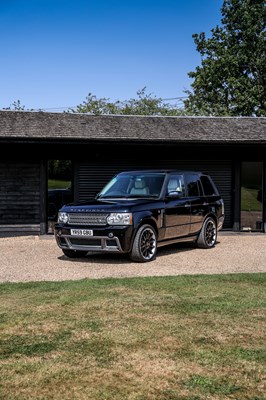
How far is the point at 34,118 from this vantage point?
691 inches

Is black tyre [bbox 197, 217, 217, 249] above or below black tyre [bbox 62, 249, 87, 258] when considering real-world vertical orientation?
above

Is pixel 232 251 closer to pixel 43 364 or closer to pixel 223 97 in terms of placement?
pixel 43 364

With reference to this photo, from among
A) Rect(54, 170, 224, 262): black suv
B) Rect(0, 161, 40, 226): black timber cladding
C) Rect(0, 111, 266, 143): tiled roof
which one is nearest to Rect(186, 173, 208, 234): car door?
Rect(54, 170, 224, 262): black suv

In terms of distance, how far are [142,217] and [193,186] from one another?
2596 millimetres

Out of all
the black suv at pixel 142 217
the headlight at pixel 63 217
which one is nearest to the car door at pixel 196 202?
the black suv at pixel 142 217

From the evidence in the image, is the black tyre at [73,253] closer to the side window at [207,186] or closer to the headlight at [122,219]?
the headlight at [122,219]

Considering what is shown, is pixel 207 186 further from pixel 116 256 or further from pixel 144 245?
pixel 144 245

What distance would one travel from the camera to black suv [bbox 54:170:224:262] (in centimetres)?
984

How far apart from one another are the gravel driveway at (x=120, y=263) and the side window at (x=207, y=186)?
135 centimetres

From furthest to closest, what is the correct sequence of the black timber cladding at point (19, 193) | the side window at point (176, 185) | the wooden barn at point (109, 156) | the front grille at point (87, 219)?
the black timber cladding at point (19, 193) → the wooden barn at point (109, 156) → the side window at point (176, 185) → the front grille at point (87, 219)

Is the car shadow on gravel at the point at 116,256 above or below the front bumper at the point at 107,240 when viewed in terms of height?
below

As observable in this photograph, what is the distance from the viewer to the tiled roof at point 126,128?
15.6 metres

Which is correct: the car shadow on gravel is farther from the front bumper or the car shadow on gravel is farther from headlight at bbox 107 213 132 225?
headlight at bbox 107 213 132 225

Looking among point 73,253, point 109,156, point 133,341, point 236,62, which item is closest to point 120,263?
point 73,253
